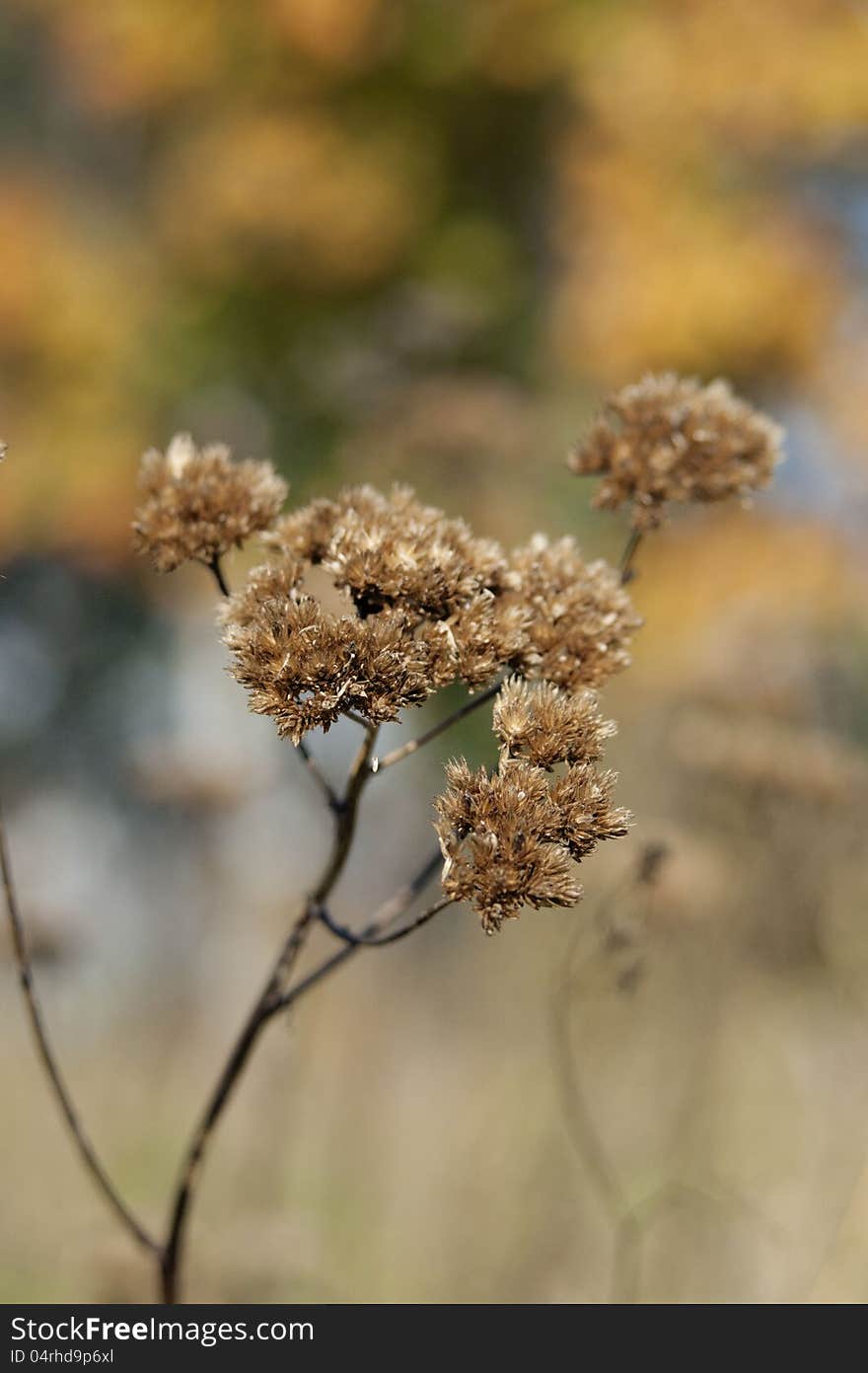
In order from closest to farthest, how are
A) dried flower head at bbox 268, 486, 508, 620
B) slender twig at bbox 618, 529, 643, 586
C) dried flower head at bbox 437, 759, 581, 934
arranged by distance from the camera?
dried flower head at bbox 437, 759, 581, 934
dried flower head at bbox 268, 486, 508, 620
slender twig at bbox 618, 529, 643, 586

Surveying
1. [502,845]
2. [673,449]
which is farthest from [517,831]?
[673,449]

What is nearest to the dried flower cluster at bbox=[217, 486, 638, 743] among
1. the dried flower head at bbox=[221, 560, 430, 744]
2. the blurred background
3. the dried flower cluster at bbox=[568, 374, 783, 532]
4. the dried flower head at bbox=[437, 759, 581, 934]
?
the dried flower head at bbox=[221, 560, 430, 744]

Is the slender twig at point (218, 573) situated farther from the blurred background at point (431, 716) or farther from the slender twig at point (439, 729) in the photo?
the blurred background at point (431, 716)

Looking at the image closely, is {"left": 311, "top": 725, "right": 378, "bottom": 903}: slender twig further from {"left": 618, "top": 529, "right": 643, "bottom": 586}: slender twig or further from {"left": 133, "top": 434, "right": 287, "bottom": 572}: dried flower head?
{"left": 618, "top": 529, "right": 643, "bottom": 586}: slender twig

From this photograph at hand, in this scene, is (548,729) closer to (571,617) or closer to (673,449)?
(571,617)

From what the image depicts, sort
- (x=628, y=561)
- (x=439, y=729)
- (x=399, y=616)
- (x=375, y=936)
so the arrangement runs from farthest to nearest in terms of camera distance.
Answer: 1. (x=628, y=561)
2. (x=375, y=936)
3. (x=439, y=729)
4. (x=399, y=616)

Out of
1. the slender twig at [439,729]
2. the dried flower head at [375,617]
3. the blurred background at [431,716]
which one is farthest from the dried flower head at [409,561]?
the blurred background at [431,716]

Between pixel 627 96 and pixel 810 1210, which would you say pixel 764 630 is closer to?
pixel 810 1210
